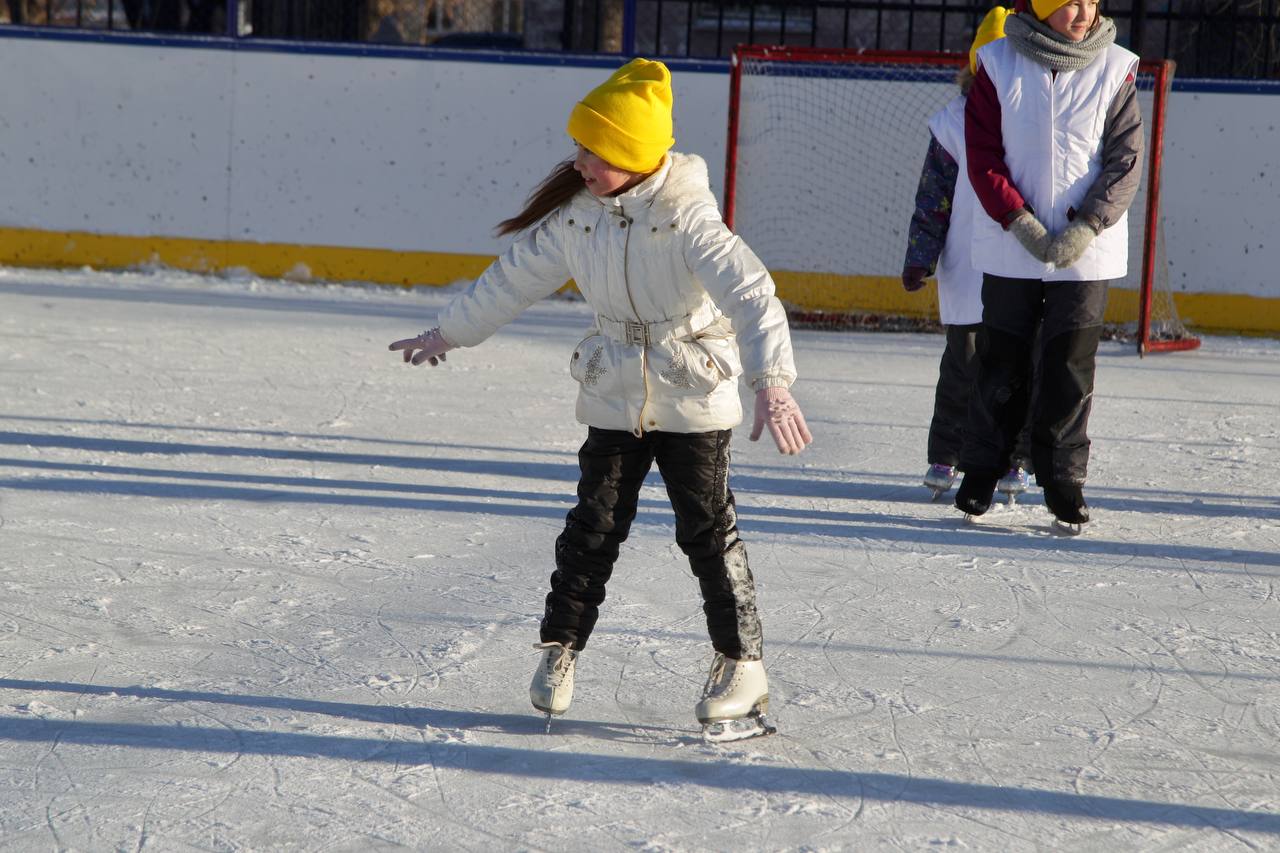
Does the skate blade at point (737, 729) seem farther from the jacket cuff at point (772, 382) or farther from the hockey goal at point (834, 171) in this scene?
the hockey goal at point (834, 171)

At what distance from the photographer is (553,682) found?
2664mm

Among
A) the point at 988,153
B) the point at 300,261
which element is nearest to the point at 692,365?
the point at 988,153

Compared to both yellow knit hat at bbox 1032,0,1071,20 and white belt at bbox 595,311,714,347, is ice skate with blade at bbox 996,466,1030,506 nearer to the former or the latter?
yellow knit hat at bbox 1032,0,1071,20

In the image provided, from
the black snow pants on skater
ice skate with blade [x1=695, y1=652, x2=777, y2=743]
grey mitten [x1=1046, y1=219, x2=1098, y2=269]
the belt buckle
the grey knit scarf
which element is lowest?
ice skate with blade [x1=695, y1=652, x2=777, y2=743]

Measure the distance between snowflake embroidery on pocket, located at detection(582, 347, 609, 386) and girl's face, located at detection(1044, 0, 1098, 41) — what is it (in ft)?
6.29

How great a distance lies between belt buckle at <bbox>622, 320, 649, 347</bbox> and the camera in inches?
103

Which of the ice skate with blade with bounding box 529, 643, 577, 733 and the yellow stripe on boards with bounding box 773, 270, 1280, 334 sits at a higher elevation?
the yellow stripe on boards with bounding box 773, 270, 1280, 334

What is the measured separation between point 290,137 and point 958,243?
5.86 meters

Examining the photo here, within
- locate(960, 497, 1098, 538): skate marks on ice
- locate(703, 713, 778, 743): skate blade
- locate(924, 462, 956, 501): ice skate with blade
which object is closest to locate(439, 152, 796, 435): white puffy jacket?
locate(703, 713, 778, 743): skate blade

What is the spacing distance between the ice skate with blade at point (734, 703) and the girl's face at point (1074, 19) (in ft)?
6.86

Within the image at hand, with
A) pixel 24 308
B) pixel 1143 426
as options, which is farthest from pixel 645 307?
pixel 24 308

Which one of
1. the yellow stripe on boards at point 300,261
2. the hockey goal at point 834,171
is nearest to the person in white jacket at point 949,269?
the hockey goal at point 834,171

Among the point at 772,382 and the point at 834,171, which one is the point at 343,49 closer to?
the point at 834,171

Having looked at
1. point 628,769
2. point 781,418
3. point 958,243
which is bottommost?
point 628,769
